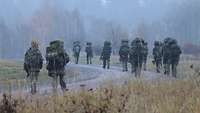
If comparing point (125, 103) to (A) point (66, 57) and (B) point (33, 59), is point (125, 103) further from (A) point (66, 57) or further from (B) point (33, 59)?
(B) point (33, 59)

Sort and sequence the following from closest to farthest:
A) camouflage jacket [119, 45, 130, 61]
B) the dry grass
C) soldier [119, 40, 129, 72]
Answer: the dry grass < soldier [119, 40, 129, 72] < camouflage jacket [119, 45, 130, 61]

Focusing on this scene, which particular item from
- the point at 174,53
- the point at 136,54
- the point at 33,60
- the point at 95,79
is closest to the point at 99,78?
the point at 95,79

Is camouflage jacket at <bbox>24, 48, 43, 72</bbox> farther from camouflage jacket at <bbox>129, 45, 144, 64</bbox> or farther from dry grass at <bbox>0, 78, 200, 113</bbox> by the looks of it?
dry grass at <bbox>0, 78, 200, 113</bbox>

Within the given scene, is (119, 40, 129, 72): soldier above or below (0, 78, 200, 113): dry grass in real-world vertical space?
above

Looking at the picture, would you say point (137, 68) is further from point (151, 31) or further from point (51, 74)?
point (151, 31)

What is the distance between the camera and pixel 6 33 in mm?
119625

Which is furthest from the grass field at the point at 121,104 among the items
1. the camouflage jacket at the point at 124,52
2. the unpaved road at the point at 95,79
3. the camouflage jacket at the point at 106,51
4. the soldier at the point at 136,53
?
the camouflage jacket at the point at 106,51

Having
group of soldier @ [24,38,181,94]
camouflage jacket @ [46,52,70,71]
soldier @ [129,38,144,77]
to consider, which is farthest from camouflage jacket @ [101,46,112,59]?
camouflage jacket @ [46,52,70,71]

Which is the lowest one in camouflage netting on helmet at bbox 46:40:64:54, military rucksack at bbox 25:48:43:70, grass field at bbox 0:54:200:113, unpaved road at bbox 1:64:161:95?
unpaved road at bbox 1:64:161:95

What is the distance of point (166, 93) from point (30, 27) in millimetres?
113114

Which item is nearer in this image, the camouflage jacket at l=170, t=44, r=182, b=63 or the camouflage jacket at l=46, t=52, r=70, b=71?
the camouflage jacket at l=46, t=52, r=70, b=71

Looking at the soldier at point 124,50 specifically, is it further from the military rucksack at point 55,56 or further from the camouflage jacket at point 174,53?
the military rucksack at point 55,56

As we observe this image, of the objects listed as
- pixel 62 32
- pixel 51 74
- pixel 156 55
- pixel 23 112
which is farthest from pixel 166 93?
pixel 62 32

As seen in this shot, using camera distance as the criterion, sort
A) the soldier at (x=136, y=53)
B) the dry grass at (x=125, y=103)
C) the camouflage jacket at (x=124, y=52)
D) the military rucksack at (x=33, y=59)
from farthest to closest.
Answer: the camouflage jacket at (x=124, y=52), the soldier at (x=136, y=53), the military rucksack at (x=33, y=59), the dry grass at (x=125, y=103)
